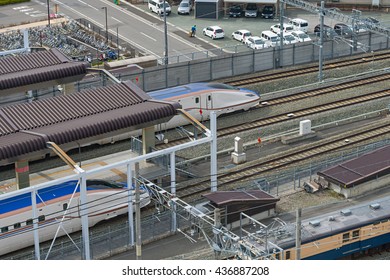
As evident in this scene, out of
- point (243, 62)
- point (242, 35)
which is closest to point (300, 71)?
point (243, 62)

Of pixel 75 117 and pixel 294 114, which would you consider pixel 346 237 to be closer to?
pixel 75 117

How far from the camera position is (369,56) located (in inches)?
2936

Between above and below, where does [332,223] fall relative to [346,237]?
above

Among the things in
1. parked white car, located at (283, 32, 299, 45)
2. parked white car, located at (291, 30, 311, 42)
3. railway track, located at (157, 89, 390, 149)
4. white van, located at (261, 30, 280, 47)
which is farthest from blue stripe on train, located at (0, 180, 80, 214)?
parked white car, located at (291, 30, 311, 42)

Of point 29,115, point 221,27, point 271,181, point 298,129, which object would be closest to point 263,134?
point 298,129

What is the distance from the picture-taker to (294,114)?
62500mm

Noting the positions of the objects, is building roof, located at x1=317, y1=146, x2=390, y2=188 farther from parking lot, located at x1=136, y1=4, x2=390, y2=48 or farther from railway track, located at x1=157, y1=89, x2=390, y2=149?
parking lot, located at x1=136, y1=4, x2=390, y2=48

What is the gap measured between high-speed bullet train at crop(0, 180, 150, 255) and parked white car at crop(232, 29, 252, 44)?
36.3 meters

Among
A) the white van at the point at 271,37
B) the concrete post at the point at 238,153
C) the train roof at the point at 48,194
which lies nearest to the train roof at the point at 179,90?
the concrete post at the point at 238,153

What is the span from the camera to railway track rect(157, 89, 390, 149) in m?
59.4

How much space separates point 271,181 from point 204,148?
694 cm

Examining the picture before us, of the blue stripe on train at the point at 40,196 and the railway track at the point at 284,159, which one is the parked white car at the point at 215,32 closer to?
the railway track at the point at 284,159

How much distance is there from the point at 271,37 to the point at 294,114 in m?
18.1

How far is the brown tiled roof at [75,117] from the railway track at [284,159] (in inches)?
168
